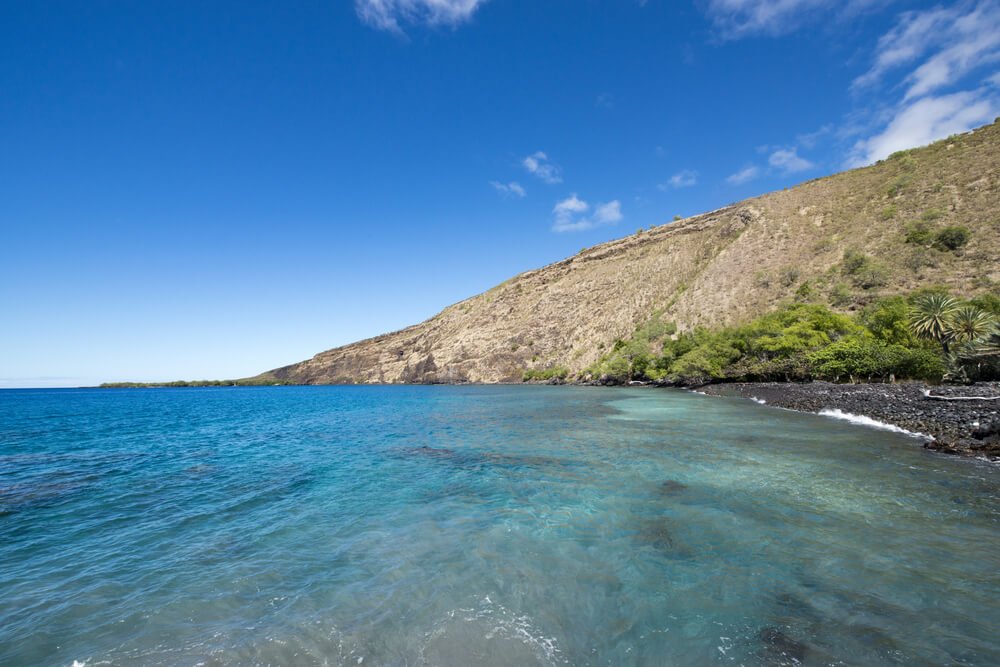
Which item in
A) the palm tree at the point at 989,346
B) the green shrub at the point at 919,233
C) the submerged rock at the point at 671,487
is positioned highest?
the green shrub at the point at 919,233

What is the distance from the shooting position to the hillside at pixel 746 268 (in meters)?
55.6

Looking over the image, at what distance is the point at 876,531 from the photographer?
29.8 ft

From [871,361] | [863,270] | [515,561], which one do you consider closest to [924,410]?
[871,361]

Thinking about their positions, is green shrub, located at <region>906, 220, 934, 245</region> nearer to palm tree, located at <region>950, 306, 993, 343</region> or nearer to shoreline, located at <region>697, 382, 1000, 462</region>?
palm tree, located at <region>950, 306, 993, 343</region>

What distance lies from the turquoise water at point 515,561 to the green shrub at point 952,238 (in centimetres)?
5427

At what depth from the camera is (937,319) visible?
32938 millimetres

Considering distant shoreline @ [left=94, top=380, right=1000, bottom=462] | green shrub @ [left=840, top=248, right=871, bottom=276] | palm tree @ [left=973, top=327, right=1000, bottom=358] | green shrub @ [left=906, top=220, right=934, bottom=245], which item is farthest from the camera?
green shrub @ [left=840, top=248, right=871, bottom=276]

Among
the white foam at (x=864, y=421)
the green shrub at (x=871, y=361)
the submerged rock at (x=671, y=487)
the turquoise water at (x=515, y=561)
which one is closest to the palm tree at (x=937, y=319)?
the green shrub at (x=871, y=361)

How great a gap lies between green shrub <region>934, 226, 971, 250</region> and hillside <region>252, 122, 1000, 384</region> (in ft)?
3.12

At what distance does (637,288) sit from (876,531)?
95062 millimetres

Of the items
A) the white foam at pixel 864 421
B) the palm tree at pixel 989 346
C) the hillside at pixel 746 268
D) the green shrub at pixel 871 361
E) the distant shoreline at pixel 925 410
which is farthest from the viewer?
the hillside at pixel 746 268

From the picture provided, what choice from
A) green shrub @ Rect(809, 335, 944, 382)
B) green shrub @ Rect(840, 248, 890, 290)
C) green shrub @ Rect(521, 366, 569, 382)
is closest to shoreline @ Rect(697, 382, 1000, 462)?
green shrub @ Rect(809, 335, 944, 382)

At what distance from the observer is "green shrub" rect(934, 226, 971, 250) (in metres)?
51.9

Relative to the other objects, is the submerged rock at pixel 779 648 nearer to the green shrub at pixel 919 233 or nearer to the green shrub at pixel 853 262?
the green shrub at pixel 853 262
